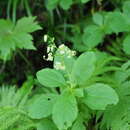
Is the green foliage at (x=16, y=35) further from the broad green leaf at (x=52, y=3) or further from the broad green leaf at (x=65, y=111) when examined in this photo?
the broad green leaf at (x=65, y=111)

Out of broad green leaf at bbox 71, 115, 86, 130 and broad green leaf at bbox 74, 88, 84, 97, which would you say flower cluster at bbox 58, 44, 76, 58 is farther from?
broad green leaf at bbox 71, 115, 86, 130

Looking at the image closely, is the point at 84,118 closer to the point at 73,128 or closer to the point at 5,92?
the point at 73,128

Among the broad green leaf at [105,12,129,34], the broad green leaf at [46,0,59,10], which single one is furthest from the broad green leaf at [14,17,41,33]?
the broad green leaf at [105,12,129,34]

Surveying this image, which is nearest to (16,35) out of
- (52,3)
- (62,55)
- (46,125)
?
(52,3)

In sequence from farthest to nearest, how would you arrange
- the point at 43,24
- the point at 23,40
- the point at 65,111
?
the point at 43,24, the point at 23,40, the point at 65,111

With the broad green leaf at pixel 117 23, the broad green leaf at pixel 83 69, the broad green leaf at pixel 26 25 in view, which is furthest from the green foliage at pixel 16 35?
the broad green leaf at pixel 83 69

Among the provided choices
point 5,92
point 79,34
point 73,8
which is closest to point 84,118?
point 5,92

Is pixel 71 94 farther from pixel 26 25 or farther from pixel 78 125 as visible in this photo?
pixel 26 25

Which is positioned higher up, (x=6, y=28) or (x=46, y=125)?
(x=6, y=28)
